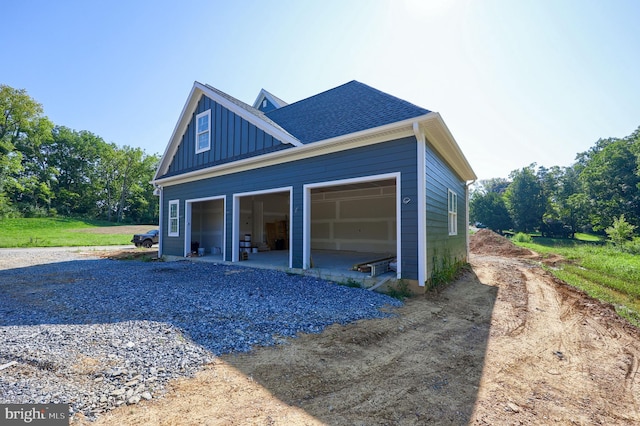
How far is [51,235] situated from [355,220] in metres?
25.0

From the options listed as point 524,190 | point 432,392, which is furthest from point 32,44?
point 524,190

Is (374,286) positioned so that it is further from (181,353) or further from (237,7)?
(237,7)

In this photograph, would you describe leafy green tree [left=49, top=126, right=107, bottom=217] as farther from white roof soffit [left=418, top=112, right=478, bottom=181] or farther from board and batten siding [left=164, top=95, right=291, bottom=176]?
white roof soffit [left=418, top=112, right=478, bottom=181]

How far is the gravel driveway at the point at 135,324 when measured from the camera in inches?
92.6

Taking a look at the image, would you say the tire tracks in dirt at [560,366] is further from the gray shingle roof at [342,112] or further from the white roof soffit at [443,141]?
the gray shingle roof at [342,112]

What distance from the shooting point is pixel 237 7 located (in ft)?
27.7

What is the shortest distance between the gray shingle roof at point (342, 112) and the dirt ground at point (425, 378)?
445cm

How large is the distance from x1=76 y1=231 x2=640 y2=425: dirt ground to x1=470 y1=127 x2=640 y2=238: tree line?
90.3 feet

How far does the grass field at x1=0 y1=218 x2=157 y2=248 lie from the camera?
18317mm

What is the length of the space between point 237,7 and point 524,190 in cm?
3971

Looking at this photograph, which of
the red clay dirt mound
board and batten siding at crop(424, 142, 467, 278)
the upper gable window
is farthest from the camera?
the red clay dirt mound

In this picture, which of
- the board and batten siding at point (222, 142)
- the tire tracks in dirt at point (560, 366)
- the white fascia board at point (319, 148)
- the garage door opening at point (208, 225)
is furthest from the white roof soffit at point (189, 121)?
the tire tracks in dirt at point (560, 366)

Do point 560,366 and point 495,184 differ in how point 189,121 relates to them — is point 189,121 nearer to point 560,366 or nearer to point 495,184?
point 560,366

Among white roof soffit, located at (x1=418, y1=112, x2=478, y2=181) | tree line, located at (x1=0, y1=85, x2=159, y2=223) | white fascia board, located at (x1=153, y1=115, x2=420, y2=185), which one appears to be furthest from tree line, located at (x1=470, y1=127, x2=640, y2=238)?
tree line, located at (x1=0, y1=85, x2=159, y2=223)
